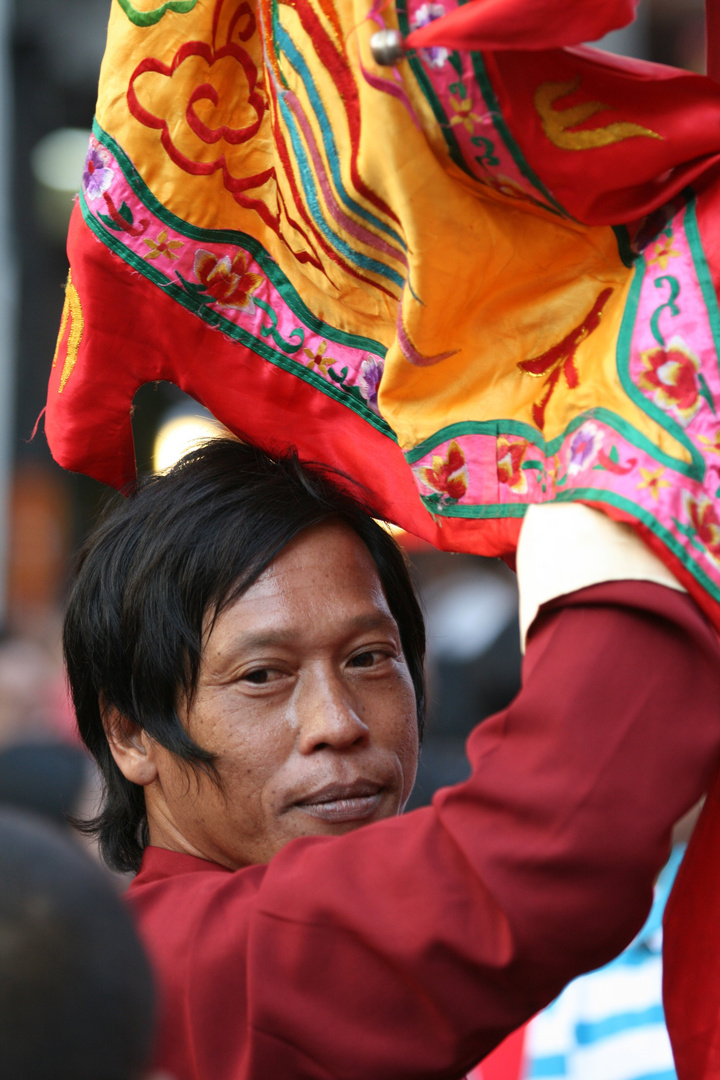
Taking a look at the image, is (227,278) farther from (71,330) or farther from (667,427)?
(667,427)

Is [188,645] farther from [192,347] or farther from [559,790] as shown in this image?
[559,790]

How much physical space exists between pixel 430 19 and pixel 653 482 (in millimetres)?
385

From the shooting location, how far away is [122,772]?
4.99ft

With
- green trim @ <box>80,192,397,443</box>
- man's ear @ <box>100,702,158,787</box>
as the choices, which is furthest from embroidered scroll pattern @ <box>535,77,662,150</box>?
man's ear @ <box>100,702,158,787</box>

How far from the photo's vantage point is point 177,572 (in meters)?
1.40

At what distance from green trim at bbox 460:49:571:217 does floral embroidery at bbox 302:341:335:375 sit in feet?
1.04

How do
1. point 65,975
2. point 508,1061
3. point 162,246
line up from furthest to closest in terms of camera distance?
point 508,1061 → point 162,246 → point 65,975

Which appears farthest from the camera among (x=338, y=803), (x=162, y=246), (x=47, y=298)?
(x=47, y=298)

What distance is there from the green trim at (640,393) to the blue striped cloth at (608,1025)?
132 centimetres

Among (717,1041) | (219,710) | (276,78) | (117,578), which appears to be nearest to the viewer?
(717,1041)

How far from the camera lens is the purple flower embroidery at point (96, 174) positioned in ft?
3.97

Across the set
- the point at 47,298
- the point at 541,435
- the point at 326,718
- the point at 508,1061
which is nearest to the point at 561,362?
the point at 541,435

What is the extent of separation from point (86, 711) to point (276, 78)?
33.8 inches

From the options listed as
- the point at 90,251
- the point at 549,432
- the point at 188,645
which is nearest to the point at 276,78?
the point at 90,251
